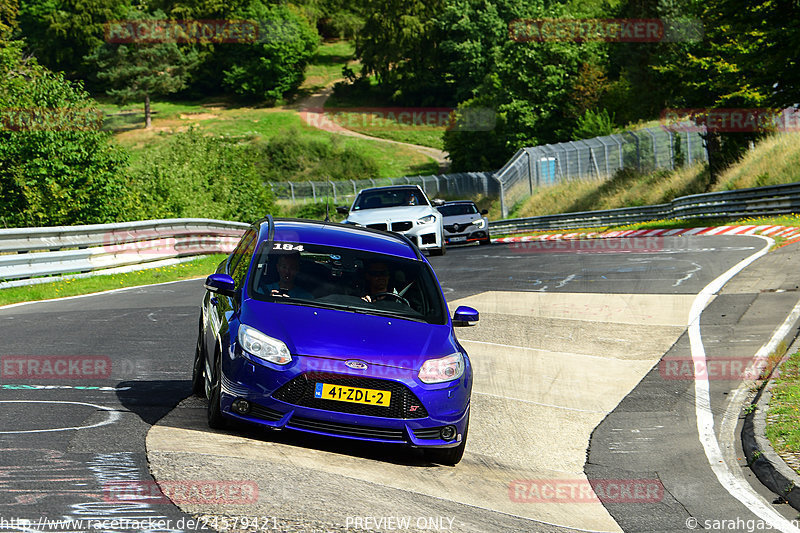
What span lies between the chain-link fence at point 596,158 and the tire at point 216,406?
39285 millimetres

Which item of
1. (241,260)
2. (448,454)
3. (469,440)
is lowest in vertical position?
(469,440)

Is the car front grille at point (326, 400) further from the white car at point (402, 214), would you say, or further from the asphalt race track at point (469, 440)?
the white car at point (402, 214)

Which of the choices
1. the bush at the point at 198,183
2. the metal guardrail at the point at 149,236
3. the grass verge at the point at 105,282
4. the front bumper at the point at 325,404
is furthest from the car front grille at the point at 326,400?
the bush at the point at 198,183

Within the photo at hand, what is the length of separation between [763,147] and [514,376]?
1158 inches

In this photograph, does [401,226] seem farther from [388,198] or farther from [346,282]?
[346,282]

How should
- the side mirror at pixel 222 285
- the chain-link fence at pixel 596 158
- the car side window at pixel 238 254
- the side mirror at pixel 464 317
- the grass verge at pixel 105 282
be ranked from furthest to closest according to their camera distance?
the chain-link fence at pixel 596 158 < the grass verge at pixel 105 282 < the car side window at pixel 238 254 < the side mirror at pixel 464 317 < the side mirror at pixel 222 285

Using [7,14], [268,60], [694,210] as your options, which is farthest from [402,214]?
[268,60]

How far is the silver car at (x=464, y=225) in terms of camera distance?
32188 millimetres

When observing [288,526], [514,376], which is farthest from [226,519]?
[514,376]

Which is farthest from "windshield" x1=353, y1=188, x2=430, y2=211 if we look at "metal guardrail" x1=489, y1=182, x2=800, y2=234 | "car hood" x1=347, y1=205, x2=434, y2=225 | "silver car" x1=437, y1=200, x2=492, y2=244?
"metal guardrail" x1=489, y1=182, x2=800, y2=234

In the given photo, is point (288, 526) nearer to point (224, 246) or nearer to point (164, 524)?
point (164, 524)

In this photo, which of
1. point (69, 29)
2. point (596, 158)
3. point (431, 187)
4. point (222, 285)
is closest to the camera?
point (222, 285)

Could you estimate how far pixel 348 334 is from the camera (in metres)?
6.96

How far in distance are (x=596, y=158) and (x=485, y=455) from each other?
1712 inches
